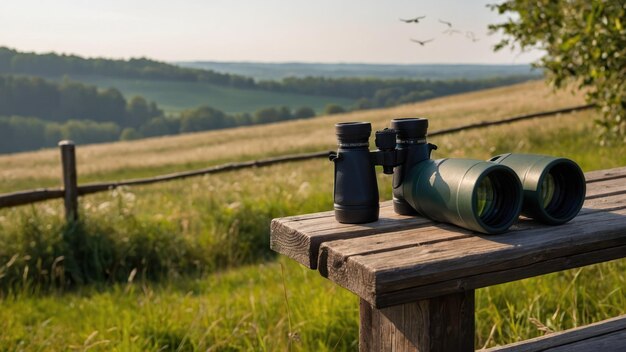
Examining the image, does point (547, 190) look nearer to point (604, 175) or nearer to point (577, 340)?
point (577, 340)

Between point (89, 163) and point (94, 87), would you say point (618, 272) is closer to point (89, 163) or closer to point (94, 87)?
point (89, 163)

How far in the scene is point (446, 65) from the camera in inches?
4624

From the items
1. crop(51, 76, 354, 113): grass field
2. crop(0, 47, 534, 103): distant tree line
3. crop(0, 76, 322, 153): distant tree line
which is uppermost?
crop(0, 47, 534, 103): distant tree line

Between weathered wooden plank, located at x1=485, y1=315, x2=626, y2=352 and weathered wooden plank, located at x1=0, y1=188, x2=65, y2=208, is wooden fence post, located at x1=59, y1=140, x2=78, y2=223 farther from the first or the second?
weathered wooden plank, located at x1=485, y1=315, x2=626, y2=352

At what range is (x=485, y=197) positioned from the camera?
1849 millimetres

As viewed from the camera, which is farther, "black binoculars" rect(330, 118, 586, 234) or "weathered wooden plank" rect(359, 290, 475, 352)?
"black binoculars" rect(330, 118, 586, 234)

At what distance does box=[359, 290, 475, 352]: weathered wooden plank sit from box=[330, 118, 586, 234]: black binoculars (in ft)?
0.72

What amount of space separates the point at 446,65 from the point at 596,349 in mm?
119144

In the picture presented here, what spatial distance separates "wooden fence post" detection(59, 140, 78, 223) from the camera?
591 centimetres

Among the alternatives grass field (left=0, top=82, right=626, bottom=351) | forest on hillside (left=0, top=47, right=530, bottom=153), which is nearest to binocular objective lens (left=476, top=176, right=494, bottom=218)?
grass field (left=0, top=82, right=626, bottom=351)

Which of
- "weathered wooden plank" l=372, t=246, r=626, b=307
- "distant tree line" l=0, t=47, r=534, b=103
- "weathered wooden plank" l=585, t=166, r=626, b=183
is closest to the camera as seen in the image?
"weathered wooden plank" l=372, t=246, r=626, b=307

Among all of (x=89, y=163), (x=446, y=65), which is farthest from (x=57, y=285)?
(x=446, y=65)

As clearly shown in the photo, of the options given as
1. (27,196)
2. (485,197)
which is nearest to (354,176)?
(485,197)

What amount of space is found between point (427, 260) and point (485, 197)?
1.13 feet
